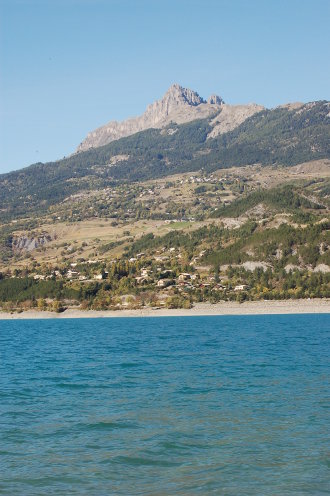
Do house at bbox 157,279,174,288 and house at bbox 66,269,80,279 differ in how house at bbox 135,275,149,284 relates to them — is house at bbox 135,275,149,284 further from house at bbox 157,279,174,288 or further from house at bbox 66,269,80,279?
house at bbox 66,269,80,279

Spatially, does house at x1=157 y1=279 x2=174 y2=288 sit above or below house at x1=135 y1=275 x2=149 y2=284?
below

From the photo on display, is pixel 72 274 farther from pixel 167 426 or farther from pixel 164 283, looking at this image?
pixel 167 426

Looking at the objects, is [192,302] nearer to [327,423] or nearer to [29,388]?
[29,388]

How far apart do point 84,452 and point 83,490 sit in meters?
4.03

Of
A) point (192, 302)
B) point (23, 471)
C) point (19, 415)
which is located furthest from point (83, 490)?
point (192, 302)

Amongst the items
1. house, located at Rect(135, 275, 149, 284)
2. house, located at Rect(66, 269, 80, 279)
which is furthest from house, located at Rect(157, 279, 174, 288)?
house, located at Rect(66, 269, 80, 279)

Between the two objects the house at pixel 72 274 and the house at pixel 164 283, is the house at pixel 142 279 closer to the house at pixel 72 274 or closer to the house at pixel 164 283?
the house at pixel 164 283

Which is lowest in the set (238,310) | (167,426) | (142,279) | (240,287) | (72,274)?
(238,310)

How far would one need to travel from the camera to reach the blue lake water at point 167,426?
2058 cm

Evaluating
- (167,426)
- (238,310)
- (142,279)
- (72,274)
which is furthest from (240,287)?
(167,426)

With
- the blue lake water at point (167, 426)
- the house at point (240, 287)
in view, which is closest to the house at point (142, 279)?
the house at point (240, 287)

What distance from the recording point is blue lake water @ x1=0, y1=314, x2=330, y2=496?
67.5 ft

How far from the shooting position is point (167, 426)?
2744 centimetres

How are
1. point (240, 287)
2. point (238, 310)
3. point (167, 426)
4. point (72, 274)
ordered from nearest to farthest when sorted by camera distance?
point (167, 426), point (238, 310), point (240, 287), point (72, 274)
